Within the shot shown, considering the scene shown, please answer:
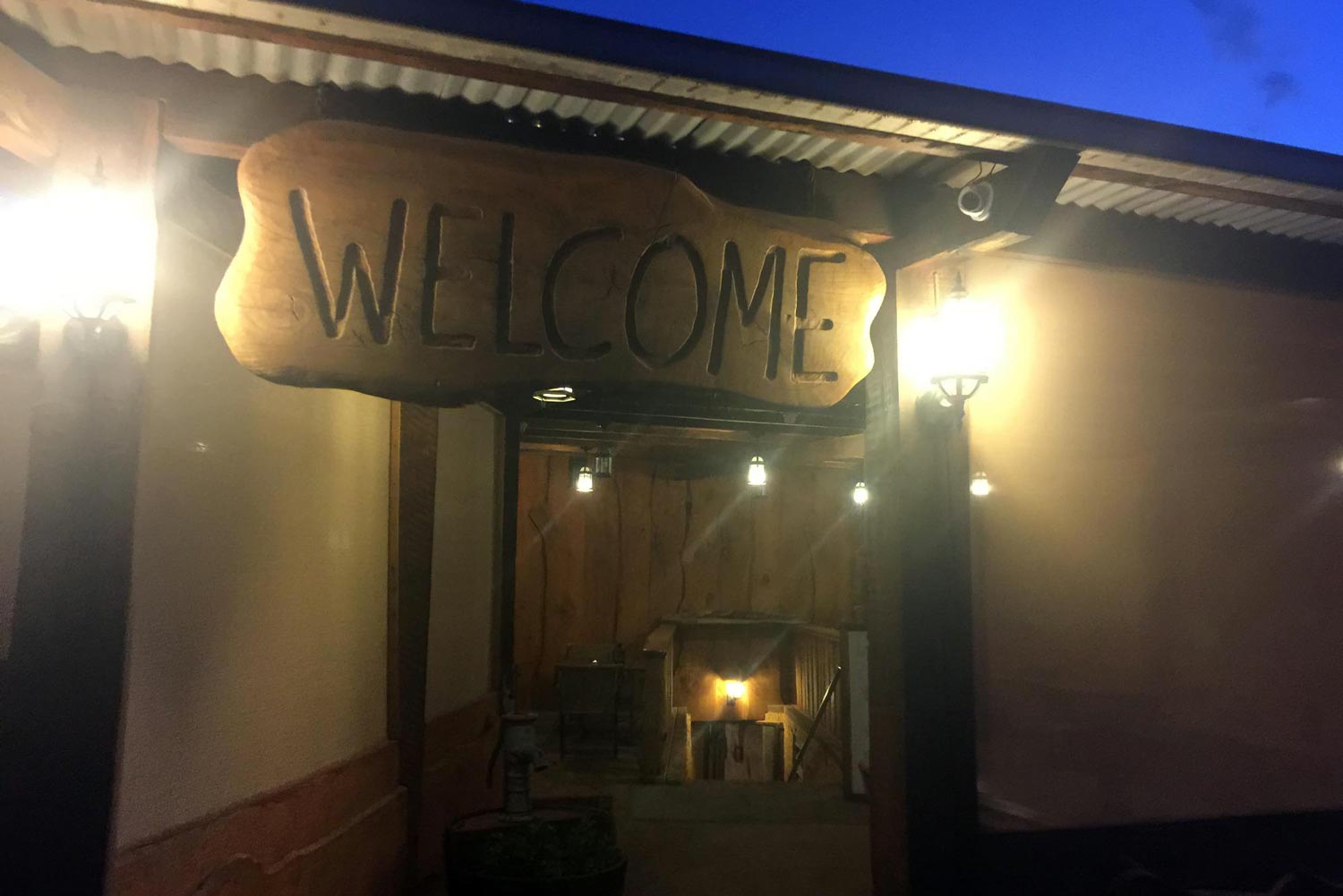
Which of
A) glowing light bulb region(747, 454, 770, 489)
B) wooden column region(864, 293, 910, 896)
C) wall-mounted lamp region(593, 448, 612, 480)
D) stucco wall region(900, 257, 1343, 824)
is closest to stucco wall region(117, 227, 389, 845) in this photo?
wooden column region(864, 293, 910, 896)

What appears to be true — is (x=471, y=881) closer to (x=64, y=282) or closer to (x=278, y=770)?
(x=278, y=770)

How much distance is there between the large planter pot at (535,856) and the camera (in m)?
4.02

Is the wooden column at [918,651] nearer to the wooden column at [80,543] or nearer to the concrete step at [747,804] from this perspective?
the wooden column at [80,543]

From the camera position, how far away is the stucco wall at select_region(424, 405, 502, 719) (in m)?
5.70

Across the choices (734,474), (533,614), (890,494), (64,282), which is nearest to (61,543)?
(64,282)

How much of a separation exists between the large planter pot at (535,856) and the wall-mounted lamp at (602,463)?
6.88 metres

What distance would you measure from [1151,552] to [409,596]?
4.09 meters

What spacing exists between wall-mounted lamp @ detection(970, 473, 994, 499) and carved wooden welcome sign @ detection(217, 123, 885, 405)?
3.39 ft

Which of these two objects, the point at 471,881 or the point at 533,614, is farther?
the point at 533,614

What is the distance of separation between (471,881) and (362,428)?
2477 mm

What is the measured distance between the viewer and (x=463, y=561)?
20.4ft

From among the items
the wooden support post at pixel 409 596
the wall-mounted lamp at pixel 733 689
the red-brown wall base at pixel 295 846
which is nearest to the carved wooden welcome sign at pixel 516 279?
the red-brown wall base at pixel 295 846

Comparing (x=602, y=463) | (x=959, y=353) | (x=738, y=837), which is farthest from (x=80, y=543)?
(x=602, y=463)

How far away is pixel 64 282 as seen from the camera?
2.59 meters
